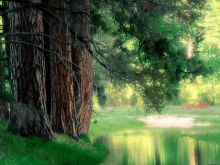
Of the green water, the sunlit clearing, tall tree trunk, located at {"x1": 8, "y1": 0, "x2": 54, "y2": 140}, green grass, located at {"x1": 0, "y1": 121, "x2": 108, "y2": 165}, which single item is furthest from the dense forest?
the sunlit clearing

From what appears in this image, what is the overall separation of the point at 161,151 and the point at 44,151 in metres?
4.91

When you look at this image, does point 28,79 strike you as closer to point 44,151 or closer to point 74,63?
point 44,151

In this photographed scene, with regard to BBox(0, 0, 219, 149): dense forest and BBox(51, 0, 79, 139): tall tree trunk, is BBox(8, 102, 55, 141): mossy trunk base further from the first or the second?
BBox(51, 0, 79, 139): tall tree trunk

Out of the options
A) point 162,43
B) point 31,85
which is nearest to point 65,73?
point 31,85

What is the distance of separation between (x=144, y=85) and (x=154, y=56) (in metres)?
2.07

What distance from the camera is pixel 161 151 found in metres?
9.97

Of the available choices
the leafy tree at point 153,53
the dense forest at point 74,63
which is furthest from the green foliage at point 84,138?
the leafy tree at point 153,53

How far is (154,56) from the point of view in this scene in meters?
9.36

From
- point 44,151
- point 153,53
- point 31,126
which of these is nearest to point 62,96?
point 31,126

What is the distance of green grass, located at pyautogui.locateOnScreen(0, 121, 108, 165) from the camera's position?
18.9 feet

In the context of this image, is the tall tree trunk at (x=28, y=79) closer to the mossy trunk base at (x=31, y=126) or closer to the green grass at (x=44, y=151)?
the mossy trunk base at (x=31, y=126)

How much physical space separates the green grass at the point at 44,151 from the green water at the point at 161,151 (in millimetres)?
754

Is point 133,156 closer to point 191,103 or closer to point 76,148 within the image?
point 76,148

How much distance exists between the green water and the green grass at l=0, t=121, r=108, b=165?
2.47 feet
